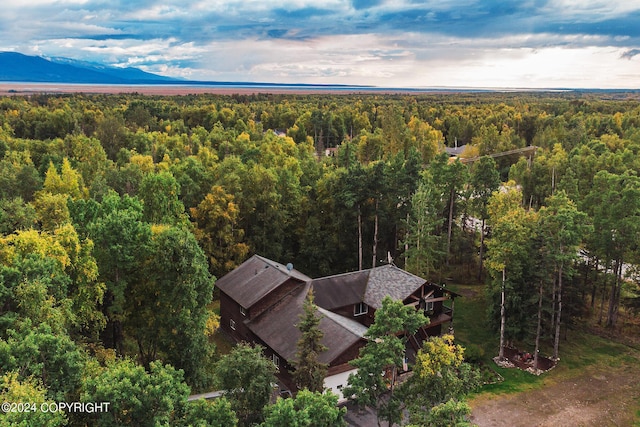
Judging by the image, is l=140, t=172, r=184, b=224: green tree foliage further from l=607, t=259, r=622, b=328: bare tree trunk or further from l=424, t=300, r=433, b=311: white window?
l=607, t=259, r=622, b=328: bare tree trunk

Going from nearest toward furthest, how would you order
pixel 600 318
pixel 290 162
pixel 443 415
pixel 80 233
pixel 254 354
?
pixel 443 415 → pixel 254 354 → pixel 80 233 → pixel 600 318 → pixel 290 162

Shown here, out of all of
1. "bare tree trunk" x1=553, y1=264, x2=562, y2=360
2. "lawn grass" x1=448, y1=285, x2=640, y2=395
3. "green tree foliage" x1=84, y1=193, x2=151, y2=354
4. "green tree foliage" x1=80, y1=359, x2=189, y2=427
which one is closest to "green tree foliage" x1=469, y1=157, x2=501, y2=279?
"lawn grass" x1=448, y1=285, x2=640, y2=395

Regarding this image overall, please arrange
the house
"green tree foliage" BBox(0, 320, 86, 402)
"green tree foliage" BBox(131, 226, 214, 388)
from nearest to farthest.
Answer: "green tree foliage" BBox(0, 320, 86, 402)
"green tree foliage" BBox(131, 226, 214, 388)
the house

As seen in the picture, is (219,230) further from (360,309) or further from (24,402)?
(24,402)

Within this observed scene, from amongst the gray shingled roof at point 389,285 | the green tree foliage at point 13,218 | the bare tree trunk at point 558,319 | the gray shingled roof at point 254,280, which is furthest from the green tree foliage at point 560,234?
the green tree foliage at point 13,218

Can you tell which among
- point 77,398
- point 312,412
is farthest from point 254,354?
point 77,398

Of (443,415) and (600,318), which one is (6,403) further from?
(600,318)
